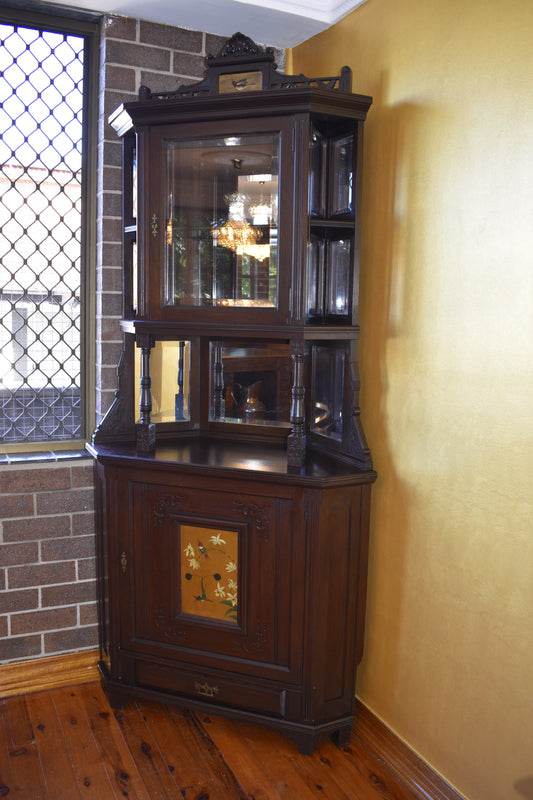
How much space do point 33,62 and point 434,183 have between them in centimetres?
164

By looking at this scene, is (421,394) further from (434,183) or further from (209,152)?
(209,152)

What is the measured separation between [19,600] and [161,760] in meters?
0.85

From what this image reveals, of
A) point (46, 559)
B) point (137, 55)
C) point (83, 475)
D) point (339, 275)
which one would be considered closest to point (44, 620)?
point (46, 559)

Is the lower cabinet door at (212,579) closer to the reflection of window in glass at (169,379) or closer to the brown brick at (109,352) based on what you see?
the reflection of window in glass at (169,379)

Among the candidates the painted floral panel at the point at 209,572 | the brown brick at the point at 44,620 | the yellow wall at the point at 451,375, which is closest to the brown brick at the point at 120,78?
the yellow wall at the point at 451,375

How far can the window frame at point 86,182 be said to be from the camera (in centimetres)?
255

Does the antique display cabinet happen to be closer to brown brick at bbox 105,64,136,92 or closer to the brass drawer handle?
the brass drawer handle

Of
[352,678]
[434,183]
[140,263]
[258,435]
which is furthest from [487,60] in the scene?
[352,678]

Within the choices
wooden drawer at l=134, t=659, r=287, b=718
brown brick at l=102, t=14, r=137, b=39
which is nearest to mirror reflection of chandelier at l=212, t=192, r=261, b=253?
brown brick at l=102, t=14, r=137, b=39

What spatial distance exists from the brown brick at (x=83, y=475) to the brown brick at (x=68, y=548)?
0.74ft

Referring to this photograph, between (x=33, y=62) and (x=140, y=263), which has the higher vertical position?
(x=33, y=62)

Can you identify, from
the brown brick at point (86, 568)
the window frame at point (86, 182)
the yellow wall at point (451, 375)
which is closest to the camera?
the yellow wall at point (451, 375)

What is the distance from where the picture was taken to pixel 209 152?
A: 2303 mm

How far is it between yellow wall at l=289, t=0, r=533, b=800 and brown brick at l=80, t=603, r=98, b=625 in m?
1.11
